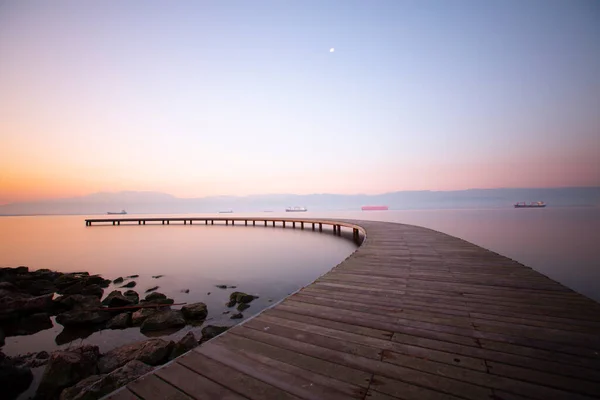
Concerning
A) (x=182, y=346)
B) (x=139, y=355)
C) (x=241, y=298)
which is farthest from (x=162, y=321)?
(x=241, y=298)

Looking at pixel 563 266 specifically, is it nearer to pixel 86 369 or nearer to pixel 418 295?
pixel 418 295

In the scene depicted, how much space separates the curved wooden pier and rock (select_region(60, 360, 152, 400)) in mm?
1775

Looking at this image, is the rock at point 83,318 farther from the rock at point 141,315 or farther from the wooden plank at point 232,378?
the wooden plank at point 232,378

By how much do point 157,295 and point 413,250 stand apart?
8.28 m

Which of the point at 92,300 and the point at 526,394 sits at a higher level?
the point at 526,394

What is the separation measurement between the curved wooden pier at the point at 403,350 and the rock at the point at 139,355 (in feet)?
7.88

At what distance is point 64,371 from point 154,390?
3.34 m

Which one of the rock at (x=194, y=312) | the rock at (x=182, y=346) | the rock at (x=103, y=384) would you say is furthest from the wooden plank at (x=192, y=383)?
the rock at (x=194, y=312)

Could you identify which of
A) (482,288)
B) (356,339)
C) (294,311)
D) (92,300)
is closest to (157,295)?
(92,300)

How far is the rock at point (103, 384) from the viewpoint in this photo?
3.07 meters

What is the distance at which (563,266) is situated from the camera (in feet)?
42.9

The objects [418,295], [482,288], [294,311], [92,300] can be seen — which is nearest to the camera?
[294,311]

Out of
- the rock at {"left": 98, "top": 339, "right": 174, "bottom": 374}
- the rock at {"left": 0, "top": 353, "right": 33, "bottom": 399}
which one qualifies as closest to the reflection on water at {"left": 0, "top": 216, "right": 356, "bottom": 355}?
the rock at {"left": 98, "top": 339, "right": 174, "bottom": 374}

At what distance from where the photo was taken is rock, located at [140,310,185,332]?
19.6 feet
